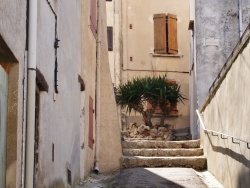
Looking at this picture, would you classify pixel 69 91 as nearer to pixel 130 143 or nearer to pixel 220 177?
pixel 220 177

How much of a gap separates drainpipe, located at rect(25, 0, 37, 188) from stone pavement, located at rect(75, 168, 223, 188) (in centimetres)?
420

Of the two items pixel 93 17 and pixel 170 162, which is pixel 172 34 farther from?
pixel 170 162

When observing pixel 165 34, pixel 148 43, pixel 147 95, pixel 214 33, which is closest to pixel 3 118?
pixel 214 33

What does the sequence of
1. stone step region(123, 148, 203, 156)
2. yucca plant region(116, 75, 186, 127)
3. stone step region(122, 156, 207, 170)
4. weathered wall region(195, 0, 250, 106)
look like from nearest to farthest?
stone step region(122, 156, 207, 170) → stone step region(123, 148, 203, 156) → weathered wall region(195, 0, 250, 106) → yucca plant region(116, 75, 186, 127)

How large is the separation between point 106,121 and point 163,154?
153cm

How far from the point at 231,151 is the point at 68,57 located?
9.74 ft

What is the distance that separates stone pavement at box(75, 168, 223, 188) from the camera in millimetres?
9898

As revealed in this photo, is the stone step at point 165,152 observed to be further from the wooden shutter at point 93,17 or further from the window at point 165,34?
the window at point 165,34

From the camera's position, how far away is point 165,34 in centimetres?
2248

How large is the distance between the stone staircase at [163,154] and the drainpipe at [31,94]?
22.6 feet

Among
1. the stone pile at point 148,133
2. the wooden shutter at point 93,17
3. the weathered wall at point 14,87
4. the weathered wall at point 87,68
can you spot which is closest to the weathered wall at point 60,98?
the weathered wall at point 87,68

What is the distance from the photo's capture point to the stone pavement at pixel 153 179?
990 cm

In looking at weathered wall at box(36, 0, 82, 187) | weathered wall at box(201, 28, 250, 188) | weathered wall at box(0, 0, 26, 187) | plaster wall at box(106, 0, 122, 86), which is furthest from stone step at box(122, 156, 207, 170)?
plaster wall at box(106, 0, 122, 86)

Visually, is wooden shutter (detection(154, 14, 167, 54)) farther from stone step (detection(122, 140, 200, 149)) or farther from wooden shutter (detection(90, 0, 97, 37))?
wooden shutter (detection(90, 0, 97, 37))
